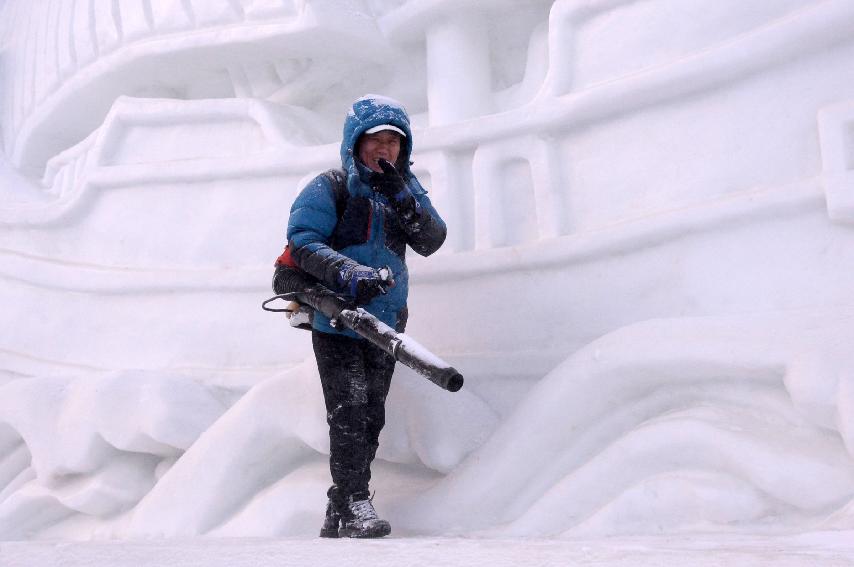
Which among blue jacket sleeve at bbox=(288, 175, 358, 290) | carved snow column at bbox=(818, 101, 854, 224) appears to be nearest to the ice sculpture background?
carved snow column at bbox=(818, 101, 854, 224)

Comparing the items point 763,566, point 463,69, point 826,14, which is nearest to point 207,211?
point 463,69

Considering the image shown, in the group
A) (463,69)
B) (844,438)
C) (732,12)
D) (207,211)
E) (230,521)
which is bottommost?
(230,521)

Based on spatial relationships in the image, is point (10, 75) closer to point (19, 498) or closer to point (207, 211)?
point (207, 211)

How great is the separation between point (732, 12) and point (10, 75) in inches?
125

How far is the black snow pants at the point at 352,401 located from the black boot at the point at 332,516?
→ 0.05 ft

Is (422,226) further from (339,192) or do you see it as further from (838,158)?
(838,158)

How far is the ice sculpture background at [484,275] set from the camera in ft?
6.02

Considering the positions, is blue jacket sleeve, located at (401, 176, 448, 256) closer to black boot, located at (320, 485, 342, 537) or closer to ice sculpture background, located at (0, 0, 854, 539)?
ice sculpture background, located at (0, 0, 854, 539)

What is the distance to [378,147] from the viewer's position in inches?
78.0

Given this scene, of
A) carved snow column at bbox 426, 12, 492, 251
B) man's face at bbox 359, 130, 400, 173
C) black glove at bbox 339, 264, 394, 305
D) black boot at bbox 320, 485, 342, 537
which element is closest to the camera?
black glove at bbox 339, 264, 394, 305

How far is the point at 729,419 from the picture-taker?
1796 mm

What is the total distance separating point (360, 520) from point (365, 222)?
2.05 feet

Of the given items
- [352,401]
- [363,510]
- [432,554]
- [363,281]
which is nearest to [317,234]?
[363,281]

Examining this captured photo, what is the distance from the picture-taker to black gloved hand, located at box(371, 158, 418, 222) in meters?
1.92
